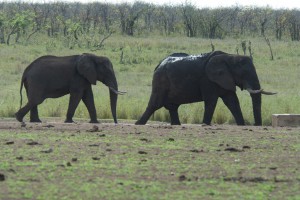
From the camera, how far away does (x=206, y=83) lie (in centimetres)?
2131

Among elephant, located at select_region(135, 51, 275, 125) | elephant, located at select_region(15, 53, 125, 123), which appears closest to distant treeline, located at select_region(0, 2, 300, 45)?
elephant, located at select_region(15, 53, 125, 123)

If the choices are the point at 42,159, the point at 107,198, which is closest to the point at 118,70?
the point at 42,159

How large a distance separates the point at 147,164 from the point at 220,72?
9.83 m

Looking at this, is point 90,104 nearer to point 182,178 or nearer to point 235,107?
point 235,107

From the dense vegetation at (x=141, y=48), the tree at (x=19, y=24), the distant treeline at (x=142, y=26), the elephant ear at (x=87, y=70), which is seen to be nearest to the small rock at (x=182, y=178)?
the elephant ear at (x=87, y=70)

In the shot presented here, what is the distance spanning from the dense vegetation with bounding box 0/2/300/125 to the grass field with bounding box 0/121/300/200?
8.79 m

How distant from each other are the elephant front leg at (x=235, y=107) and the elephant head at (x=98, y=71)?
2.63m

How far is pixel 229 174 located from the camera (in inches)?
417

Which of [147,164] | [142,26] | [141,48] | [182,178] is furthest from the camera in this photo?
[142,26]

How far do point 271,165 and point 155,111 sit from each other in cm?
1330

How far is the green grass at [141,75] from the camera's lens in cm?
2481

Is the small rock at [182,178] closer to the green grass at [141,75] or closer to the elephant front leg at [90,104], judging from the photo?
the elephant front leg at [90,104]

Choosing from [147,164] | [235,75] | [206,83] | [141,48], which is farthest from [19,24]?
[147,164]

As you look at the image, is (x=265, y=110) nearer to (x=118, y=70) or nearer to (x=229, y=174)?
(x=229, y=174)
